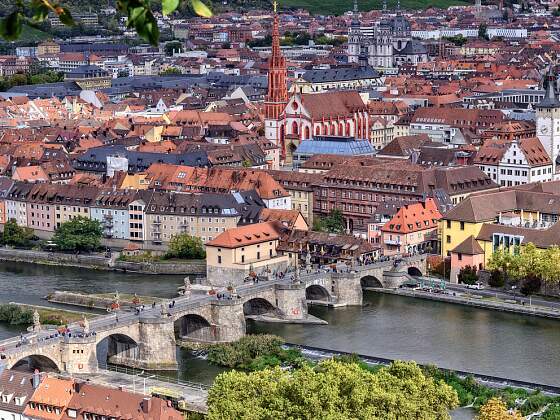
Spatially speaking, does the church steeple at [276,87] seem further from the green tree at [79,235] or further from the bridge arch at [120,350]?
the bridge arch at [120,350]

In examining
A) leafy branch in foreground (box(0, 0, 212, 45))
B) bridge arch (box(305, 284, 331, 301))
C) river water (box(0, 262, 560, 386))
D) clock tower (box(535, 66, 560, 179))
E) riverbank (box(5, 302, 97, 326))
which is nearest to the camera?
leafy branch in foreground (box(0, 0, 212, 45))

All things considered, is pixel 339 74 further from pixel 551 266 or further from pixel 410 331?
pixel 410 331

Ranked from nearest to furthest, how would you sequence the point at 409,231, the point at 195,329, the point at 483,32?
1. the point at 195,329
2. the point at 409,231
3. the point at 483,32

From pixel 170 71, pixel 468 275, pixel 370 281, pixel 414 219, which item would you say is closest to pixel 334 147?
pixel 414 219

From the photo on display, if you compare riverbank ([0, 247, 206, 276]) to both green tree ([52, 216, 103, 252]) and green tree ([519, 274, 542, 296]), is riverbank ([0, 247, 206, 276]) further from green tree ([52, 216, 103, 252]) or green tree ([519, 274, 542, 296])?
green tree ([519, 274, 542, 296])

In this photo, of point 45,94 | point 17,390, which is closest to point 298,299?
point 17,390

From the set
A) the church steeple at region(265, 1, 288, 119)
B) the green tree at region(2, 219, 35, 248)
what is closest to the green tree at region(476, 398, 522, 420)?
the green tree at region(2, 219, 35, 248)
